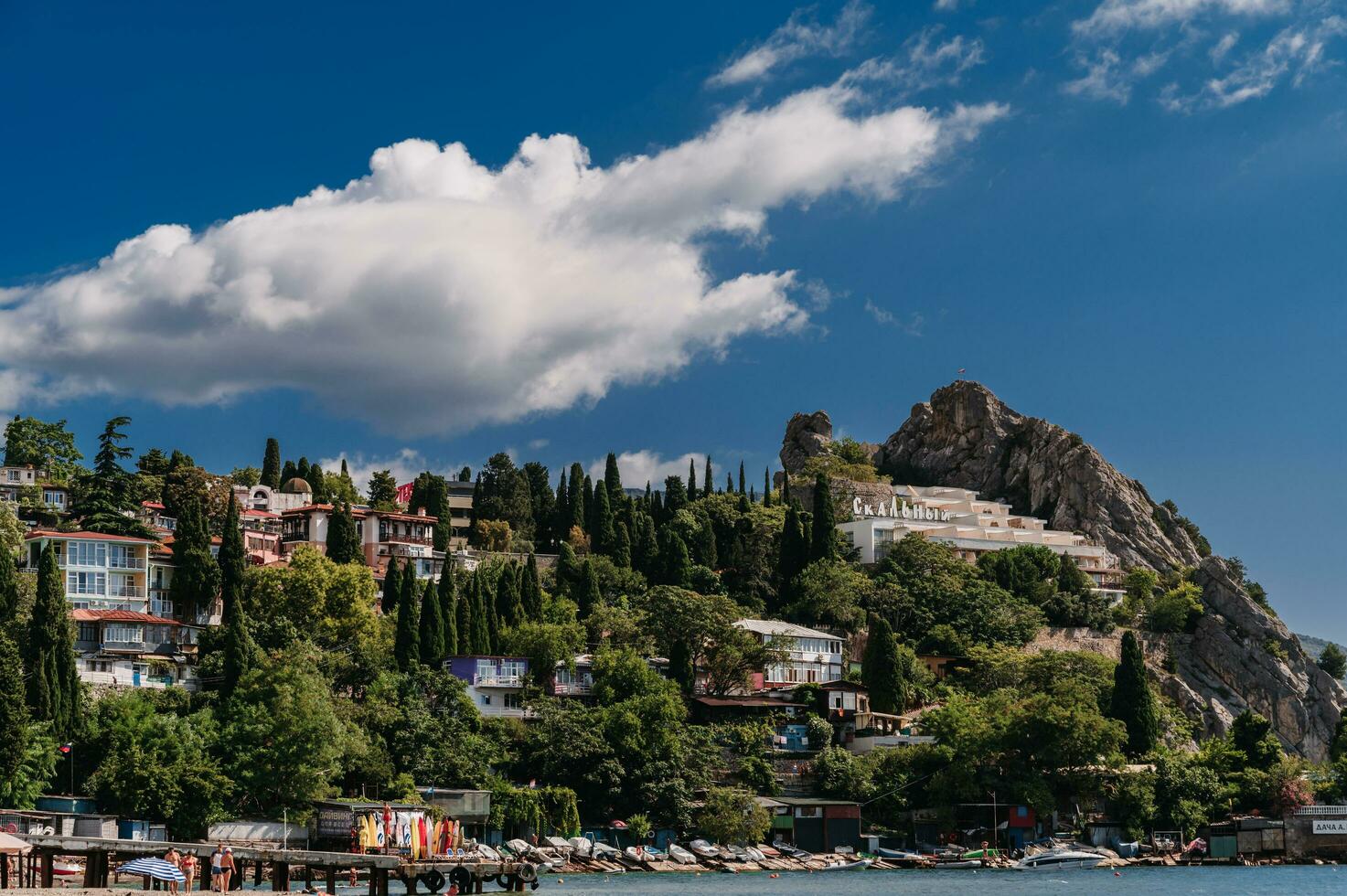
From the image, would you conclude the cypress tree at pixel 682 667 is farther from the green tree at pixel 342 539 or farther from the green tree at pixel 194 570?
the green tree at pixel 194 570

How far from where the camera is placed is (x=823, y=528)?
11856 centimetres

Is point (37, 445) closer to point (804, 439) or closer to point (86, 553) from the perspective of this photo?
point (86, 553)

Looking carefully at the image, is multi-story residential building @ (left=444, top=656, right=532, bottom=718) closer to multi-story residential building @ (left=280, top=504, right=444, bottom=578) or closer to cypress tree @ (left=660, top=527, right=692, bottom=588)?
multi-story residential building @ (left=280, top=504, right=444, bottom=578)

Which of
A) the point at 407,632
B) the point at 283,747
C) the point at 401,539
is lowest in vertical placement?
the point at 283,747

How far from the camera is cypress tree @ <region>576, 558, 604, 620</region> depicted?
105 m

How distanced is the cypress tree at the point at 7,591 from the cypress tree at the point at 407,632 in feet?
64.4

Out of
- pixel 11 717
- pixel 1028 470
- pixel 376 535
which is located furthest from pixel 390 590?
pixel 1028 470

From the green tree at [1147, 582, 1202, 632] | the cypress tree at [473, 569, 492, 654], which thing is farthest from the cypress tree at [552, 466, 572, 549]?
the green tree at [1147, 582, 1202, 632]

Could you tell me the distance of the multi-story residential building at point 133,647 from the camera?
79000 millimetres

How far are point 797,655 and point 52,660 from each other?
49.6 metres

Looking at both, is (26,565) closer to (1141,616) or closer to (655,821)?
(655,821)

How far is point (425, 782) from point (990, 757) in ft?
99.1

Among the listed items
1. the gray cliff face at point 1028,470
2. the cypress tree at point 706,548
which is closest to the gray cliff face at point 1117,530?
the gray cliff face at point 1028,470

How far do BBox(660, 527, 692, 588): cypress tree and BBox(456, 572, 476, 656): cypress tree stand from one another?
80.8 ft
